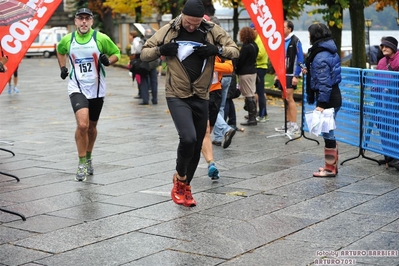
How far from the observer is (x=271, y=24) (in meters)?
10.7

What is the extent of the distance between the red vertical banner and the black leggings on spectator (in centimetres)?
308

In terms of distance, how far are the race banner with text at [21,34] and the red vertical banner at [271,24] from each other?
9.92 feet

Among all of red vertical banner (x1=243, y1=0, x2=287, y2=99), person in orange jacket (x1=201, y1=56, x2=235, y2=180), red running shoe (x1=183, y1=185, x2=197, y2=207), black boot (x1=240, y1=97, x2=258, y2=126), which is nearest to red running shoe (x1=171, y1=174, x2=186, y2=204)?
red running shoe (x1=183, y1=185, x2=197, y2=207)

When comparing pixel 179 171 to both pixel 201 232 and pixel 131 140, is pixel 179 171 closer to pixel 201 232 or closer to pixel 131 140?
pixel 201 232

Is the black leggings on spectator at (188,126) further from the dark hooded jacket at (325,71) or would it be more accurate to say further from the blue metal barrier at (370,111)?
the blue metal barrier at (370,111)

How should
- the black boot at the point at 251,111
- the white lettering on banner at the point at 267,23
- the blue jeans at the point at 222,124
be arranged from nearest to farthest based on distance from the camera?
the white lettering on banner at the point at 267,23 → the blue jeans at the point at 222,124 → the black boot at the point at 251,111

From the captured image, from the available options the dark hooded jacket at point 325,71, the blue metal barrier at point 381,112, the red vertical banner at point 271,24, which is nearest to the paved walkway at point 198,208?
the blue metal barrier at point 381,112

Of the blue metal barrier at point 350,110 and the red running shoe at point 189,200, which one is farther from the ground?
the blue metal barrier at point 350,110

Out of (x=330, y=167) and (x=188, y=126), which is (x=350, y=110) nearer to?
(x=330, y=167)

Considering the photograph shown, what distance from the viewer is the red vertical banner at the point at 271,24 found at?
10500 millimetres

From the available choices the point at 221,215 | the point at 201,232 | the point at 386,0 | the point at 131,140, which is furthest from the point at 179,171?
the point at 386,0

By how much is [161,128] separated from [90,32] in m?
5.29

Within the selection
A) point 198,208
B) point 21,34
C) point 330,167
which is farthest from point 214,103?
point 21,34

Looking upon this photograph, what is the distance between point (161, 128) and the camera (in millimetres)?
14406
